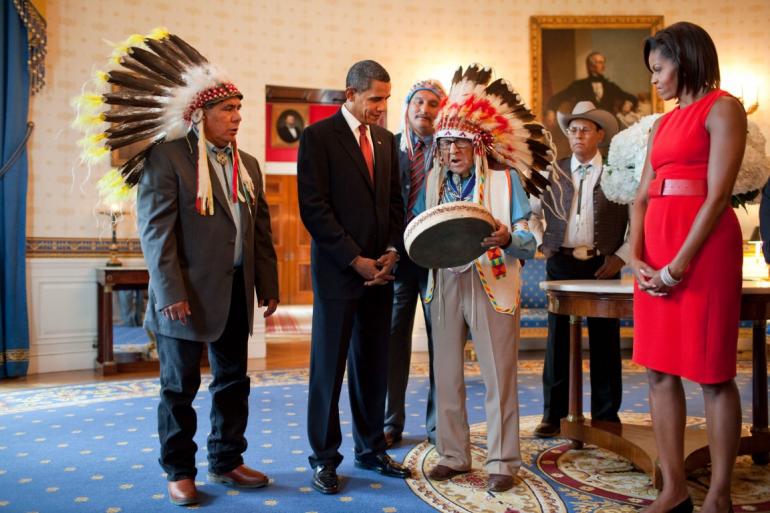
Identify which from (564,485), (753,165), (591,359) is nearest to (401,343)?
(591,359)

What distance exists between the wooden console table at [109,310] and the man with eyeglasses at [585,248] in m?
3.55

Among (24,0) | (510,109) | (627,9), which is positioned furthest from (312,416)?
(627,9)

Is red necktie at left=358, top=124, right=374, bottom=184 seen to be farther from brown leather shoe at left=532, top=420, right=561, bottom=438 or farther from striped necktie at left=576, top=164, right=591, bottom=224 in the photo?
brown leather shoe at left=532, top=420, right=561, bottom=438

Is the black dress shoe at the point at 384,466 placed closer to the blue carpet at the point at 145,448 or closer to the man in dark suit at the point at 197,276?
the blue carpet at the point at 145,448

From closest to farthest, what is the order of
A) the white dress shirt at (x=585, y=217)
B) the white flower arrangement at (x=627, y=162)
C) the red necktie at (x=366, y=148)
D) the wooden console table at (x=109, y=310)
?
the red necktie at (x=366, y=148), the white flower arrangement at (x=627, y=162), the white dress shirt at (x=585, y=217), the wooden console table at (x=109, y=310)

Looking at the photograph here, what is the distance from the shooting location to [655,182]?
2439 mm

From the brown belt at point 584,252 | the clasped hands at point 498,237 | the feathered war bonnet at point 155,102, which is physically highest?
the feathered war bonnet at point 155,102

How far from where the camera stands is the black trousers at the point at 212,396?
2.77 meters

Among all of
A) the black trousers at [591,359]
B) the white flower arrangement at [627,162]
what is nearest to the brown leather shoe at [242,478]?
the black trousers at [591,359]

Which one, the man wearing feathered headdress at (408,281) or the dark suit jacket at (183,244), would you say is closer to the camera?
A: the dark suit jacket at (183,244)

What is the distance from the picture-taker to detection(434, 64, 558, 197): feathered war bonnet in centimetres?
288

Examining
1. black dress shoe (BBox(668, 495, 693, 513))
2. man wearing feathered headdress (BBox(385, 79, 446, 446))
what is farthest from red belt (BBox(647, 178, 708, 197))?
man wearing feathered headdress (BBox(385, 79, 446, 446))

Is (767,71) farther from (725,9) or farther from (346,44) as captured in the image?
(346,44)

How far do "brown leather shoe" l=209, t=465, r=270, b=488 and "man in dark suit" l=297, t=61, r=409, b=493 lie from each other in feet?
0.75
